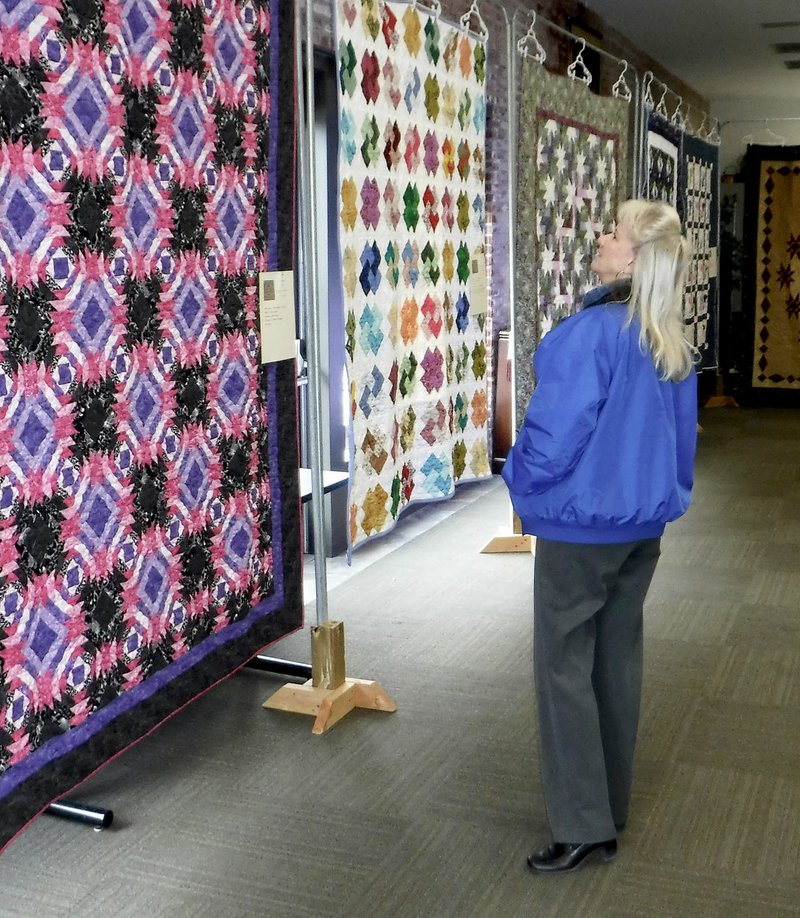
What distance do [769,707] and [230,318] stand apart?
5.97 feet

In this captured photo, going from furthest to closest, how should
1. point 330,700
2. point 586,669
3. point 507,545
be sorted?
1. point 507,545
2. point 330,700
3. point 586,669

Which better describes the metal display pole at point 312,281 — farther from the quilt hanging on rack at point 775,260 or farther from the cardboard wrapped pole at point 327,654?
the quilt hanging on rack at point 775,260

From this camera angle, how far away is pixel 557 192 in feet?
16.7

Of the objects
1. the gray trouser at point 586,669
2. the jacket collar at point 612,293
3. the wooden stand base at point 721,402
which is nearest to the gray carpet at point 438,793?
the gray trouser at point 586,669

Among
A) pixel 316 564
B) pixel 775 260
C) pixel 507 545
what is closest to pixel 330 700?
pixel 316 564

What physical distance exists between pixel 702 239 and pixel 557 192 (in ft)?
12.4

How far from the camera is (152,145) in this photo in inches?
93.0

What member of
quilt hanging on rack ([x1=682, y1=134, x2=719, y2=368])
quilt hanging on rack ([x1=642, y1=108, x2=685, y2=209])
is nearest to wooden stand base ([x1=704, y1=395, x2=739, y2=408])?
quilt hanging on rack ([x1=682, y1=134, x2=719, y2=368])

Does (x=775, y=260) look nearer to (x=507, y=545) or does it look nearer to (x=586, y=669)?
(x=507, y=545)

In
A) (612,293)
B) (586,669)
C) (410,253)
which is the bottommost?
(586,669)

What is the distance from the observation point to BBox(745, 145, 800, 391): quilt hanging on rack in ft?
31.4

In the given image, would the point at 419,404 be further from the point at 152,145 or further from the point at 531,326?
the point at 152,145

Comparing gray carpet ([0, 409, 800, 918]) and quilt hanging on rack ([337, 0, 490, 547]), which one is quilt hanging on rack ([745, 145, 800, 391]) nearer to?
quilt hanging on rack ([337, 0, 490, 547])

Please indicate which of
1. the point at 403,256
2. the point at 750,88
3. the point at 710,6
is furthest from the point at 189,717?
the point at 750,88
